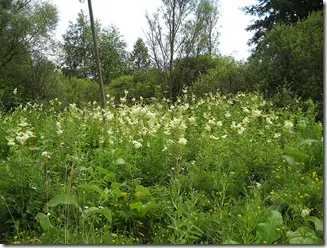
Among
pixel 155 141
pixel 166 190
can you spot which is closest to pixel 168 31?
pixel 155 141

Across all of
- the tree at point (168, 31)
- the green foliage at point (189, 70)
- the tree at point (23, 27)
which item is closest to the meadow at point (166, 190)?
the tree at point (168, 31)

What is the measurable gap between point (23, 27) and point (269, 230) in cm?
251

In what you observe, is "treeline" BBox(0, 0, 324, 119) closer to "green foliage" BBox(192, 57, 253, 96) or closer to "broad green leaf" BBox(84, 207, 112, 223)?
"green foliage" BBox(192, 57, 253, 96)

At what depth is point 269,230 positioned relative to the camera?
161 centimetres

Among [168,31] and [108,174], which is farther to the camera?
[168,31]

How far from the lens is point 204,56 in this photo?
3852 millimetres

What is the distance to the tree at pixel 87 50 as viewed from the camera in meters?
2.90

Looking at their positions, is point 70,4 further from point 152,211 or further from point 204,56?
point 152,211

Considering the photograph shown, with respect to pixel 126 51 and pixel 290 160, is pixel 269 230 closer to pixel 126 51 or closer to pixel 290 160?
pixel 290 160

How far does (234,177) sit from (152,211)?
0.60 m

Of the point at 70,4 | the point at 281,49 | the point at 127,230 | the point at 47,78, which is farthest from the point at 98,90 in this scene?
the point at 281,49

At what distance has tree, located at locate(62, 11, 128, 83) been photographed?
114 inches

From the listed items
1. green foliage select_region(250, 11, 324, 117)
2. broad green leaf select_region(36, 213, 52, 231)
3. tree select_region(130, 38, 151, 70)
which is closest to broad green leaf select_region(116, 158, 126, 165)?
broad green leaf select_region(36, 213, 52, 231)

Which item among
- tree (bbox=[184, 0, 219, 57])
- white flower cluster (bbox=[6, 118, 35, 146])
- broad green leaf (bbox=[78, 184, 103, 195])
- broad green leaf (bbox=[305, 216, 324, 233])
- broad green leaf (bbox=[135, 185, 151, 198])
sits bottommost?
broad green leaf (bbox=[305, 216, 324, 233])
